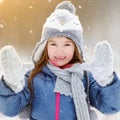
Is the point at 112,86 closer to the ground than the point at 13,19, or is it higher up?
higher up

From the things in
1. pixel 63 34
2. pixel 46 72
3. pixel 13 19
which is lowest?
pixel 13 19

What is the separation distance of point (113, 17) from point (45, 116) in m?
12.5

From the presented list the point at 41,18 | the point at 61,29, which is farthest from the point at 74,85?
the point at 41,18

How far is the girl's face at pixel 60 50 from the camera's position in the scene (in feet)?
10.5

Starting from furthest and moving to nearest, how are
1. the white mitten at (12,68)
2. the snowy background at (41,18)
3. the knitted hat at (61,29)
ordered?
the snowy background at (41,18), the knitted hat at (61,29), the white mitten at (12,68)

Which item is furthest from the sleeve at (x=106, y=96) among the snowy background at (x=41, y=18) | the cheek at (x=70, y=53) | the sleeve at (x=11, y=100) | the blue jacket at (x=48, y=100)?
the snowy background at (x=41, y=18)

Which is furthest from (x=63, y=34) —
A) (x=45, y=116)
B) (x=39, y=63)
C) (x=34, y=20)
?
(x=34, y=20)

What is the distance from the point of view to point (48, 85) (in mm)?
3178

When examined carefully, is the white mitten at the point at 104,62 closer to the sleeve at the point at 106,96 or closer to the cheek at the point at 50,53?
the sleeve at the point at 106,96

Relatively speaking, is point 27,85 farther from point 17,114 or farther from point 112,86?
point 112,86

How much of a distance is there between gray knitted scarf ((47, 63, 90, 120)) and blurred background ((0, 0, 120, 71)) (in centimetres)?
1076

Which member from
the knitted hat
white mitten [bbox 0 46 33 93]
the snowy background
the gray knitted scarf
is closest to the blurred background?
the snowy background

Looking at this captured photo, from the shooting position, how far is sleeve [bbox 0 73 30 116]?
3064 millimetres

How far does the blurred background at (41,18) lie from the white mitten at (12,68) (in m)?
10.9
